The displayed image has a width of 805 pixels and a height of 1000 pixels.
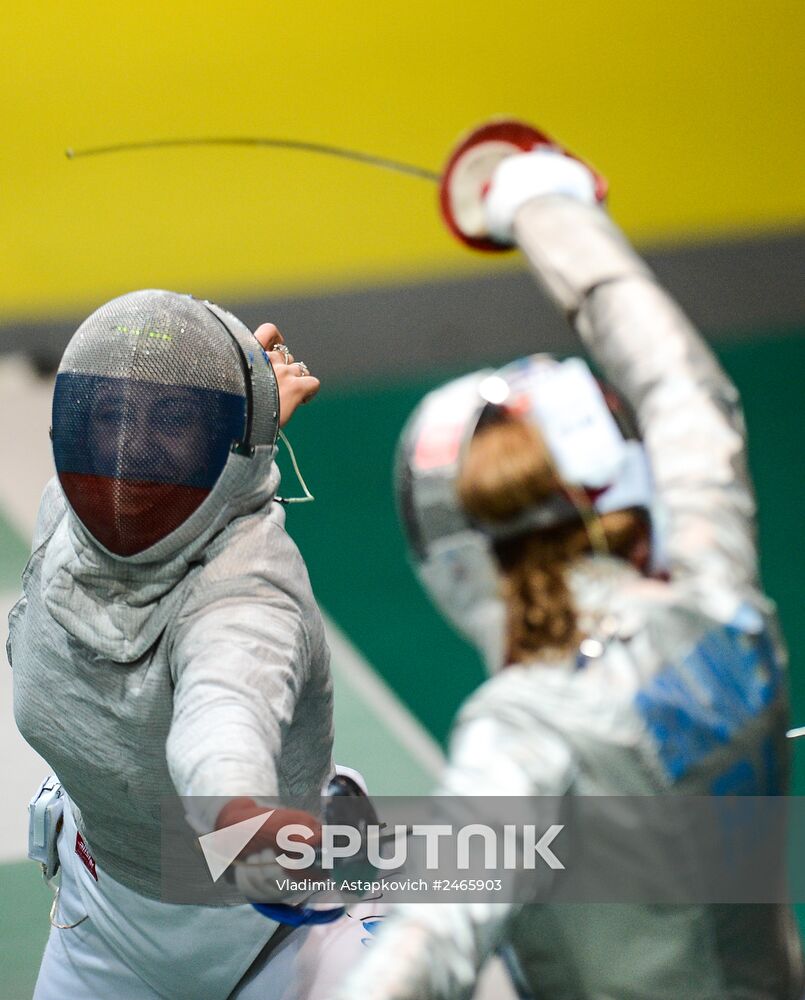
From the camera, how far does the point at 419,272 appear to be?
4.80 metres

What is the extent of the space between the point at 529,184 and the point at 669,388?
309mm

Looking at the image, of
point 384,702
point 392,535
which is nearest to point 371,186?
point 392,535

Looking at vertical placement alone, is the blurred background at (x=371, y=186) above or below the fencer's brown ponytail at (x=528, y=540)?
above

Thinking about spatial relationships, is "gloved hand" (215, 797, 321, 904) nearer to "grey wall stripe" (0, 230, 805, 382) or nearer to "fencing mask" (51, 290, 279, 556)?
"fencing mask" (51, 290, 279, 556)

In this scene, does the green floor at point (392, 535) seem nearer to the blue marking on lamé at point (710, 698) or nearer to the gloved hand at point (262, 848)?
the gloved hand at point (262, 848)

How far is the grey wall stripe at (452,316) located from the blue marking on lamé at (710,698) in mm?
3624

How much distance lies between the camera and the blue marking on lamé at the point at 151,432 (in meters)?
1.49

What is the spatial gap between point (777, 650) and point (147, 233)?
374 cm

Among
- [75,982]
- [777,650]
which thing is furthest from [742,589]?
[75,982]

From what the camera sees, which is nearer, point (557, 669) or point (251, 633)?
point (557, 669)

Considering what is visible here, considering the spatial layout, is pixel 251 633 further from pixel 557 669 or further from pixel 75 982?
pixel 75 982

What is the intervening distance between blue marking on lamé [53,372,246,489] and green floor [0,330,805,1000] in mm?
1408

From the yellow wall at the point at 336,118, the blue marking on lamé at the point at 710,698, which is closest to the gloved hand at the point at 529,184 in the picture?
the blue marking on lamé at the point at 710,698

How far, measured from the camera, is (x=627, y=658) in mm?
1161
